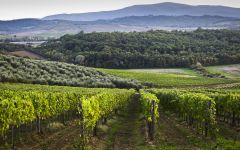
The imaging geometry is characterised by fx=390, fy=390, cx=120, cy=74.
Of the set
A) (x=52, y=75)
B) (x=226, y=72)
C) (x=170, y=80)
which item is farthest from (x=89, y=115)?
(x=226, y=72)

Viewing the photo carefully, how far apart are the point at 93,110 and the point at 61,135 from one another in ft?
16.0

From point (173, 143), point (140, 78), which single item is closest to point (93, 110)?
point (173, 143)

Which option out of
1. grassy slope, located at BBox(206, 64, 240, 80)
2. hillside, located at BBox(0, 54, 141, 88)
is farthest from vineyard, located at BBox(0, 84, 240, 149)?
grassy slope, located at BBox(206, 64, 240, 80)

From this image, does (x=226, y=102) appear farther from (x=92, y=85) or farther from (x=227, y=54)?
(x=227, y=54)

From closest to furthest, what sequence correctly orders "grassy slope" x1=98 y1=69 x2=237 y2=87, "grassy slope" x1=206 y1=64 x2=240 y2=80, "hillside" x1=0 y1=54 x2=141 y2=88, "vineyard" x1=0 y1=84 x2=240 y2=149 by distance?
"vineyard" x1=0 y1=84 x2=240 y2=149 → "hillside" x1=0 y1=54 x2=141 y2=88 → "grassy slope" x1=98 y1=69 x2=237 y2=87 → "grassy slope" x1=206 y1=64 x2=240 y2=80

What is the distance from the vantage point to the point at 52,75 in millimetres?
105750

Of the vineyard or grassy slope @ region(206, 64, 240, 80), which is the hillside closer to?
grassy slope @ region(206, 64, 240, 80)

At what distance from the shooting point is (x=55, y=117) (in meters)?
54.7

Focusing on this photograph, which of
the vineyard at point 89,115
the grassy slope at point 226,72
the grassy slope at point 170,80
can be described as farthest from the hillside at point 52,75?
the vineyard at point 89,115

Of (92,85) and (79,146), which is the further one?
(92,85)

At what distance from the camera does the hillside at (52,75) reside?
9521 centimetres

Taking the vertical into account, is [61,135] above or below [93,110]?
below

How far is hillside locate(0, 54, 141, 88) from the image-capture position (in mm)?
95206

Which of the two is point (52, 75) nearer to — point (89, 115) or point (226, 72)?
point (89, 115)
